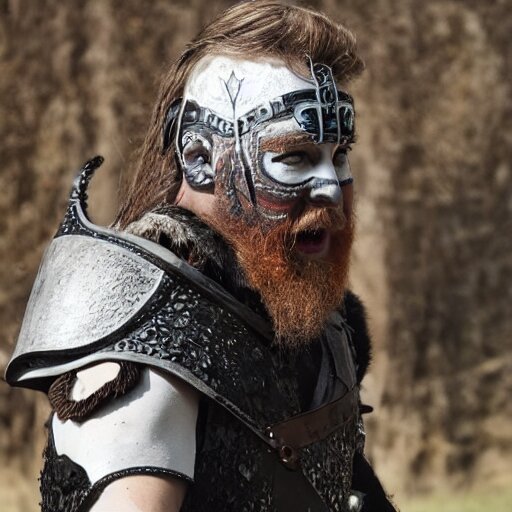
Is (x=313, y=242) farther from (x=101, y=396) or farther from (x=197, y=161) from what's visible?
(x=101, y=396)

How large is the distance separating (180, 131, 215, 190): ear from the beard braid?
0.23ft

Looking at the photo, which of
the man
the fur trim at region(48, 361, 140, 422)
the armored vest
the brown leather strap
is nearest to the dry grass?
the man

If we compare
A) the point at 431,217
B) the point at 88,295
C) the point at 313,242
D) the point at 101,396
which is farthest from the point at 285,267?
the point at 431,217

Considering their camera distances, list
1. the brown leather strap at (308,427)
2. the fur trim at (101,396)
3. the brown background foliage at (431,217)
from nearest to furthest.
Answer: the fur trim at (101,396), the brown leather strap at (308,427), the brown background foliage at (431,217)

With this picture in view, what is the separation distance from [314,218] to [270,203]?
97 mm

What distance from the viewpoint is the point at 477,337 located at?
712 centimetres

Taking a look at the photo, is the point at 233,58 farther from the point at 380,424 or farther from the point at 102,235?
the point at 380,424

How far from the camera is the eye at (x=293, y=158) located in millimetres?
2998

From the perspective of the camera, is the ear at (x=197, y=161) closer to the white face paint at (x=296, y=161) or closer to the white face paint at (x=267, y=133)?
the white face paint at (x=267, y=133)

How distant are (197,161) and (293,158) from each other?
0.70ft

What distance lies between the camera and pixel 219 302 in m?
2.92

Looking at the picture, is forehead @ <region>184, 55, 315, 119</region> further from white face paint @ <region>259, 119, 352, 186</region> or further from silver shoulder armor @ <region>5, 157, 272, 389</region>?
silver shoulder armor @ <region>5, 157, 272, 389</region>

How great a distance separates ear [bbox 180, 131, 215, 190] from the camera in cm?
304

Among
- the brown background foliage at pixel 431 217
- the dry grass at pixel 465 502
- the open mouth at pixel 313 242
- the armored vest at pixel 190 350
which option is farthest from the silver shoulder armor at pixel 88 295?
the dry grass at pixel 465 502
